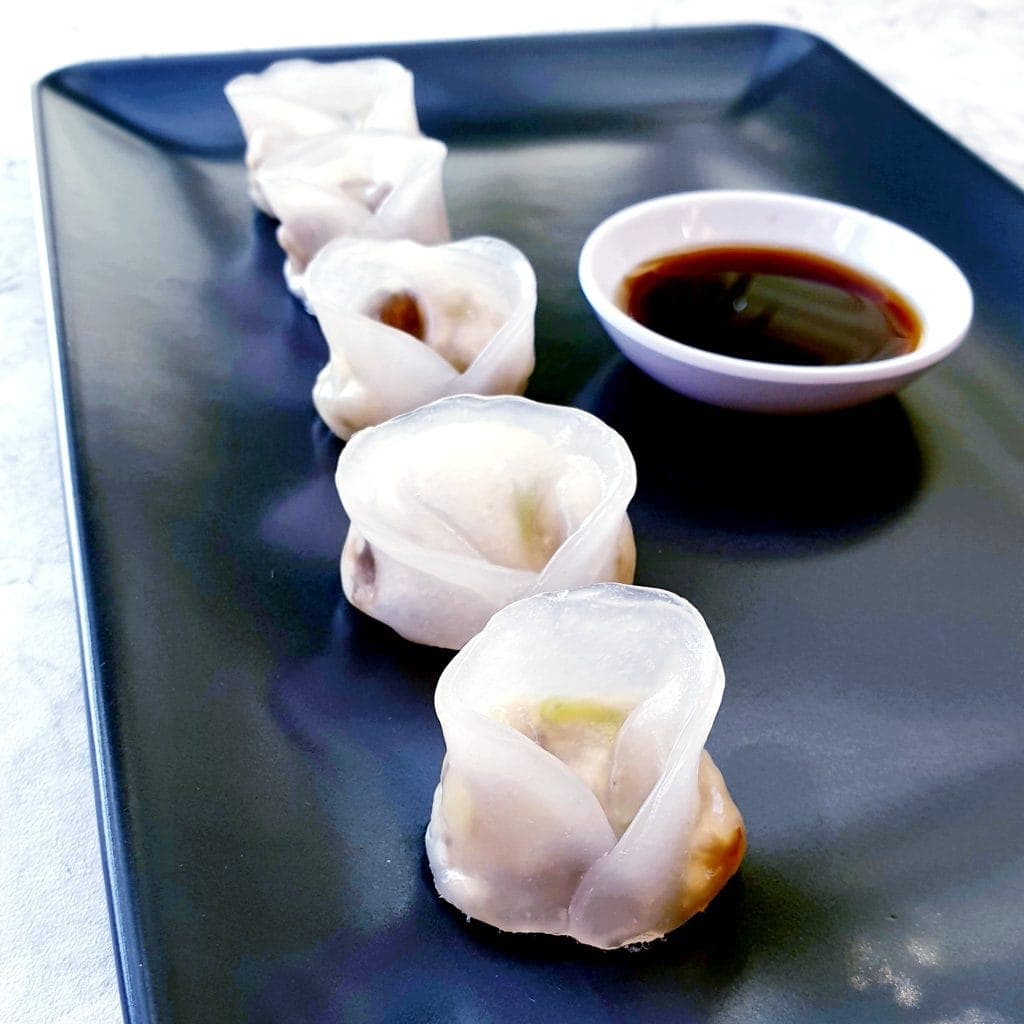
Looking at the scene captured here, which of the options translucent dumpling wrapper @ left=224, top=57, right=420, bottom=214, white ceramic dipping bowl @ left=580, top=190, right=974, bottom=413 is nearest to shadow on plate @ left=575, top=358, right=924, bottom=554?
white ceramic dipping bowl @ left=580, top=190, right=974, bottom=413

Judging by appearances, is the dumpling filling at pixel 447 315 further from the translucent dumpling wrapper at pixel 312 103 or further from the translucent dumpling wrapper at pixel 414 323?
the translucent dumpling wrapper at pixel 312 103

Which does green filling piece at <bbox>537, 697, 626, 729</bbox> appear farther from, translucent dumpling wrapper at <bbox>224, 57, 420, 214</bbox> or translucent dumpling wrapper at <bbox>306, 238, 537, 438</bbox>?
translucent dumpling wrapper at <bbox>224, 57, 420, 214</bbox>

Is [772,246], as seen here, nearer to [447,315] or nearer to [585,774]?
[447,315]

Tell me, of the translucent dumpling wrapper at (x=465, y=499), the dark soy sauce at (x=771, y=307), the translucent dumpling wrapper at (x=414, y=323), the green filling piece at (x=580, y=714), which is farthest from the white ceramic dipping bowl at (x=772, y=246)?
the green filling piece at (x=580, y=714)

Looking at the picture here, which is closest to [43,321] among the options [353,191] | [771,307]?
[353,191]

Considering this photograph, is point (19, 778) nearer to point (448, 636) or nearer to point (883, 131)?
point (448, 636)
